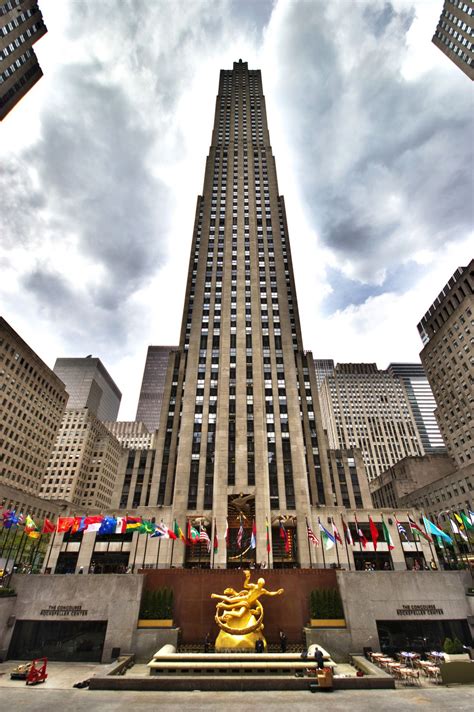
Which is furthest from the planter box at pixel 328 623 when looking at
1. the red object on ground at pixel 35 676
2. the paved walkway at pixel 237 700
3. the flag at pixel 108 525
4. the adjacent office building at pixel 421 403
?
the adjacent office building at pixel 421 403

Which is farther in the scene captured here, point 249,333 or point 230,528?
point 249,333

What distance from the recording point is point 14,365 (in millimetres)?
88375

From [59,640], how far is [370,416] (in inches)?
5519

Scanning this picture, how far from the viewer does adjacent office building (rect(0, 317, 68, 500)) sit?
84.1 m

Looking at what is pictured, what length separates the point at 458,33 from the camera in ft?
272

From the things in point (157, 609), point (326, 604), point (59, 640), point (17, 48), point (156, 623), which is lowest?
point (59, 640)

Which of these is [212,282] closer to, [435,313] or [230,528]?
[230,528]

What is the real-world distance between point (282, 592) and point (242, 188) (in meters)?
87.8

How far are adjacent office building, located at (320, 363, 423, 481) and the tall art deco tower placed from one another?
80667 millimetres

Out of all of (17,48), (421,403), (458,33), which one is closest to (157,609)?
(17,48)

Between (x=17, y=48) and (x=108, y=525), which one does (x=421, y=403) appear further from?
(x=17, y=48)

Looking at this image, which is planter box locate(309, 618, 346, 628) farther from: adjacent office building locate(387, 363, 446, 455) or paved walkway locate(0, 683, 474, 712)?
adjacent office building locate(387, 363, 446, 455)

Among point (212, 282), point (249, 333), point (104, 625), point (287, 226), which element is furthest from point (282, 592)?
point (287, 226)

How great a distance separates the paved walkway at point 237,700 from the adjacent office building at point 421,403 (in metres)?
148
